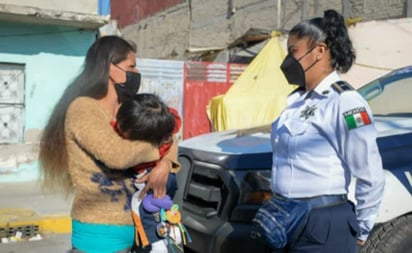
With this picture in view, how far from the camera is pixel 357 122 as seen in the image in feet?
6.46

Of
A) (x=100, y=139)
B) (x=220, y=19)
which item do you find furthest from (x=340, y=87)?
(x=220, y=19)

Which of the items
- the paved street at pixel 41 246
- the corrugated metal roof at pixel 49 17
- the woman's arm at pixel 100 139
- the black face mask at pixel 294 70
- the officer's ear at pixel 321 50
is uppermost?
the corrugated metal roof at pixel 49 17

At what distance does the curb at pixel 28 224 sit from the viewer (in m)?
5.39

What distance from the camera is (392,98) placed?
14.0 ft

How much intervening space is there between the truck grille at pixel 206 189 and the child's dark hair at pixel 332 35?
1215mm

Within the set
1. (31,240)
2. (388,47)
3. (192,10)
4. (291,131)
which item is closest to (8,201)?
(31,240)

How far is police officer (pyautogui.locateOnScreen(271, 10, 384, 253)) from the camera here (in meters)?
2.01

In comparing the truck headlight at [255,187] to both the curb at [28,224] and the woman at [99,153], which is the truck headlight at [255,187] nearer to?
the woman at [99,153]

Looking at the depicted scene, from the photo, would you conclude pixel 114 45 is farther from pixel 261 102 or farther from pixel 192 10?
pixel 192 10

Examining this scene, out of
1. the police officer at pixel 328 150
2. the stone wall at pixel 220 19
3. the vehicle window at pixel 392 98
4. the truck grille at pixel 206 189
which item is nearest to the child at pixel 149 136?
the police officer at pixel 328 150

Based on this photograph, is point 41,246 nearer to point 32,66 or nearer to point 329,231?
point 329,231

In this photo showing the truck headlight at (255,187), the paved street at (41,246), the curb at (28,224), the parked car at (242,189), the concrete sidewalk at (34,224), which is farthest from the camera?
the curb at (28,224)

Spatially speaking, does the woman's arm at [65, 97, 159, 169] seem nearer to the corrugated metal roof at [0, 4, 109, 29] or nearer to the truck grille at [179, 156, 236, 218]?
the truck grille at [179, 156, 236, 218]

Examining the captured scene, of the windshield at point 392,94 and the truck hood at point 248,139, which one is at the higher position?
the windshield at point 392,94
